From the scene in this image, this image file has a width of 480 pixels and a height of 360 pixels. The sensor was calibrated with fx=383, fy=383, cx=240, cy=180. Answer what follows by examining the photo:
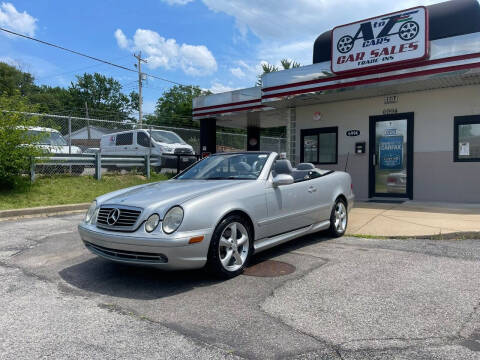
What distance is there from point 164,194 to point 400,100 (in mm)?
8683

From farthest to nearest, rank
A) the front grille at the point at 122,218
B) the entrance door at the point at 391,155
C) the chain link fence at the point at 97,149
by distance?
the chain link fence at the point at 97,149 < the entrance door at the point at 391,155 < the front grille at the point at 122,218

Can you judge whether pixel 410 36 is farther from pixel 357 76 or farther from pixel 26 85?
pixel 26 85

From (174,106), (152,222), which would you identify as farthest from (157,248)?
(174,106)

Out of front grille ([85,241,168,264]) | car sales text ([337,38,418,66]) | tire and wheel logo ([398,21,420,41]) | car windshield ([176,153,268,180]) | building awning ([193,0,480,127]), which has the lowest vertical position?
front grille ([85,241,168,264])

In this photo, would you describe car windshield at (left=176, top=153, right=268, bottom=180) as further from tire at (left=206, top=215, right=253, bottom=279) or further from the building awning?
the building awning

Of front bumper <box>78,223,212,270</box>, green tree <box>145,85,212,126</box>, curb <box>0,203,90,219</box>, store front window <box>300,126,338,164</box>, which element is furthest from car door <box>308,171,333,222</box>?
green tree <box>145,85,212,126</box>

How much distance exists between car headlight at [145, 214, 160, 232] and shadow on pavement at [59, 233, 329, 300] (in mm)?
415

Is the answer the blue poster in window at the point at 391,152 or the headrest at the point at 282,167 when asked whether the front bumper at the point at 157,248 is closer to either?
the headrest at the point at 282,167

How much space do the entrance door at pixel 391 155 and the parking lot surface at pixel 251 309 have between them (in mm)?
5607

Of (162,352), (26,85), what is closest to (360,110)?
(162,352)

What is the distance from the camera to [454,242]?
6.08 metres

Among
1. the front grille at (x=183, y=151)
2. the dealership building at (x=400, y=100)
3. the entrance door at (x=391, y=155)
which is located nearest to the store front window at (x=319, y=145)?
the dealership building at (x=400, y=100)

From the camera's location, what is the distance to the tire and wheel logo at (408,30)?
886 cm

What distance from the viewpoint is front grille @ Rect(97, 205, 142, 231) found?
3930mm
